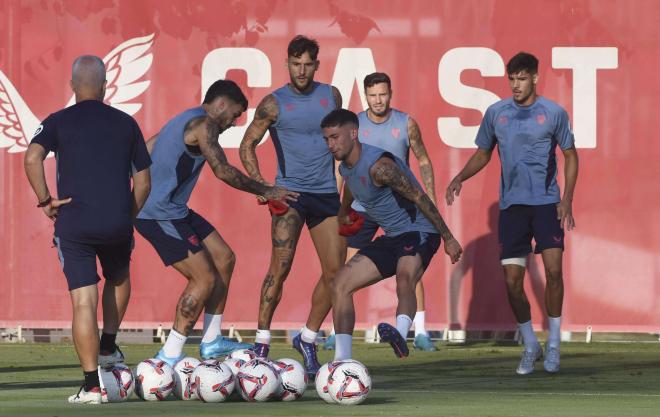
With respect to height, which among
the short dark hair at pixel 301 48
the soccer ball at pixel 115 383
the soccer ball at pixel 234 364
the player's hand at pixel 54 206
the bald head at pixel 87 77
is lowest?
the soccer ball at pixel 115 383

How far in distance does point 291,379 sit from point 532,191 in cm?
356

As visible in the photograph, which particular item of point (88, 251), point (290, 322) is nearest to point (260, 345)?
point (88, 251)

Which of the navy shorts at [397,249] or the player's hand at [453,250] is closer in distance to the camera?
the player's hand at [453,250]

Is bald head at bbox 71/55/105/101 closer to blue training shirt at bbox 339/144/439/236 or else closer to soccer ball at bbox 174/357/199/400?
soccer ball at bbox 174/357/199/400

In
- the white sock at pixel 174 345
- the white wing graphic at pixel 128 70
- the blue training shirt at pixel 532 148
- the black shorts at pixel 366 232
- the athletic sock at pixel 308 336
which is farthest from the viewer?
the white wing graphic at pixel 128 70

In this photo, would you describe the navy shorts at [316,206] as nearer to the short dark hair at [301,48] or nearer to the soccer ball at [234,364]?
the short dark hair at [301,48]

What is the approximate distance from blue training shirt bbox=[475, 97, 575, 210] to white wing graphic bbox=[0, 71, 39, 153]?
5.28 m

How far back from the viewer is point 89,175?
29.6ft

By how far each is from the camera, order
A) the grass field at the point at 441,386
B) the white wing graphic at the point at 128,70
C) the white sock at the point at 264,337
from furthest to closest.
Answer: the white wing graphic at the point at 128,70, the white sock at the point at 264,337, the grass field at the point at 441,386

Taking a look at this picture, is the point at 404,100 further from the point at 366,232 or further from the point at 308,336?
the point at 308,336

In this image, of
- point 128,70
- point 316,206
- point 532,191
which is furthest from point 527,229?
point 128,70

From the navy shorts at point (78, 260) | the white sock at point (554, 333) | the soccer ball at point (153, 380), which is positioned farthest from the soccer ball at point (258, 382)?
the white sock at point (554, 333)

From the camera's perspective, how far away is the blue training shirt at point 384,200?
34.2 feet

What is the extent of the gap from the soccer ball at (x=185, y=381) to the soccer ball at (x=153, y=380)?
0.24 feet
